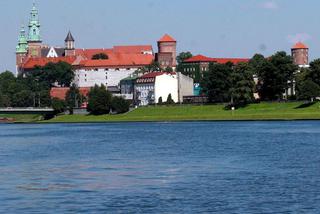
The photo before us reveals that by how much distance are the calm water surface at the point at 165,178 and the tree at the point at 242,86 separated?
72.7 metres

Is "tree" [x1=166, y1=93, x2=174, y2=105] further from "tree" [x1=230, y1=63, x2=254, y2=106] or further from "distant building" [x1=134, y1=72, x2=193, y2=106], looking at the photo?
"tree" [x1=230, y1=63, x2=254, y2=106]

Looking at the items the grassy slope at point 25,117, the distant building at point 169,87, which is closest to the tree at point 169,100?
the distant building at point 169,87

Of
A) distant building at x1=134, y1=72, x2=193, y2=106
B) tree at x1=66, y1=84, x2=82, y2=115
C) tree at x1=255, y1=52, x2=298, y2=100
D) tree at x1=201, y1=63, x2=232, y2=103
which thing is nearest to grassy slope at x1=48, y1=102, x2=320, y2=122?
tree at x1=66, y1=84, x2=82, y2=115

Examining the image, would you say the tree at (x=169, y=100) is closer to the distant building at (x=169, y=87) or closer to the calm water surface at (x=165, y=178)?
the distant building at (x=169, y=87)

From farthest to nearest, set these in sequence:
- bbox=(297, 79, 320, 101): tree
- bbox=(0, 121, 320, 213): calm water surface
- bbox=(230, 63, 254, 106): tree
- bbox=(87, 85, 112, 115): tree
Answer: bbox=(87, 85, 112, 115): tree
bbox=(230, 63, 254, 106): tree
bbox=(297, 79, 320, 101): tree
bbox=(0, 121, 320, 213): calm water surface

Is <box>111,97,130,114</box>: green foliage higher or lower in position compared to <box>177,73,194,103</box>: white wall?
lower

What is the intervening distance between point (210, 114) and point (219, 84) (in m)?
13.2

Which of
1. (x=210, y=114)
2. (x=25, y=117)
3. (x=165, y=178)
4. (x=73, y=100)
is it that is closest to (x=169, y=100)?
(x=73, y=100)

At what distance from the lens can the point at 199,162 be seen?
186 ft

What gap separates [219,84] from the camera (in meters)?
161

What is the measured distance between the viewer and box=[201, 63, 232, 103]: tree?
16062 cm

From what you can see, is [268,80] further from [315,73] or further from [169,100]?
[169,100]

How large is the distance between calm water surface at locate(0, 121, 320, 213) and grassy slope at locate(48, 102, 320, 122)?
5744 cm

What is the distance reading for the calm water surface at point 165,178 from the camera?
38250mm
